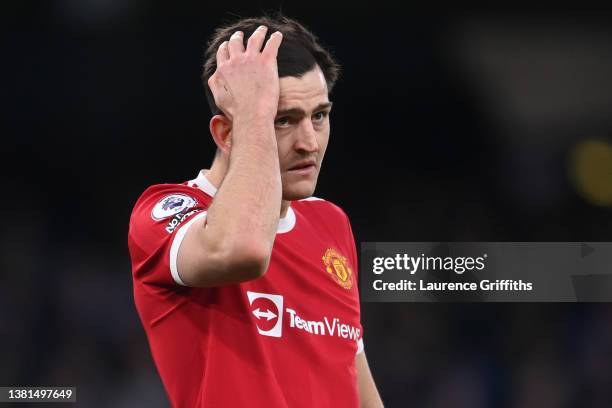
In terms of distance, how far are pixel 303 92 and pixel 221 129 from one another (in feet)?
0.65

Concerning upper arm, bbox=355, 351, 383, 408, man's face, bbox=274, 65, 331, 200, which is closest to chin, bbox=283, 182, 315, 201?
man's face, bbox=274, 65, 331, 200

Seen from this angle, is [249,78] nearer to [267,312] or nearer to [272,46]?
[272,46]

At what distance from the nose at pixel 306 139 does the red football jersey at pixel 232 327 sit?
256 millimetres

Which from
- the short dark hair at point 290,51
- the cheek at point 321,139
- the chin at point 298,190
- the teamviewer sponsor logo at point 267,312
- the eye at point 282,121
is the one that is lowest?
the teamviewer sponsor logo at point 267,312

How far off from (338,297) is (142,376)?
3.24 m

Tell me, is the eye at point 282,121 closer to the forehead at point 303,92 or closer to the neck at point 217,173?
the forehead at point 303,92

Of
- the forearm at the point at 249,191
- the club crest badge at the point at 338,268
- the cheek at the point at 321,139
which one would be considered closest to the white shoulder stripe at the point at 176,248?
the forearm at the point at 249,191

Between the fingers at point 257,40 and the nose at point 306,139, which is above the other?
the fingers at point 257,40

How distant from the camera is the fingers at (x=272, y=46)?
1831 millimetres

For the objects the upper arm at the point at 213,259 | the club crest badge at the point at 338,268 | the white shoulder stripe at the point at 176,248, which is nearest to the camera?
the upper arm at the point at 213,259

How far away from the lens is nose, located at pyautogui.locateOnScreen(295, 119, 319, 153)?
1.87m

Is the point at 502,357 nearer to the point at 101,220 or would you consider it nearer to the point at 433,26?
the point at 433,26

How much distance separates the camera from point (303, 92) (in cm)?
192

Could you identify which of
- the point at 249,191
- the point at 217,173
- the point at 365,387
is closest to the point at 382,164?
the point at 365,387
